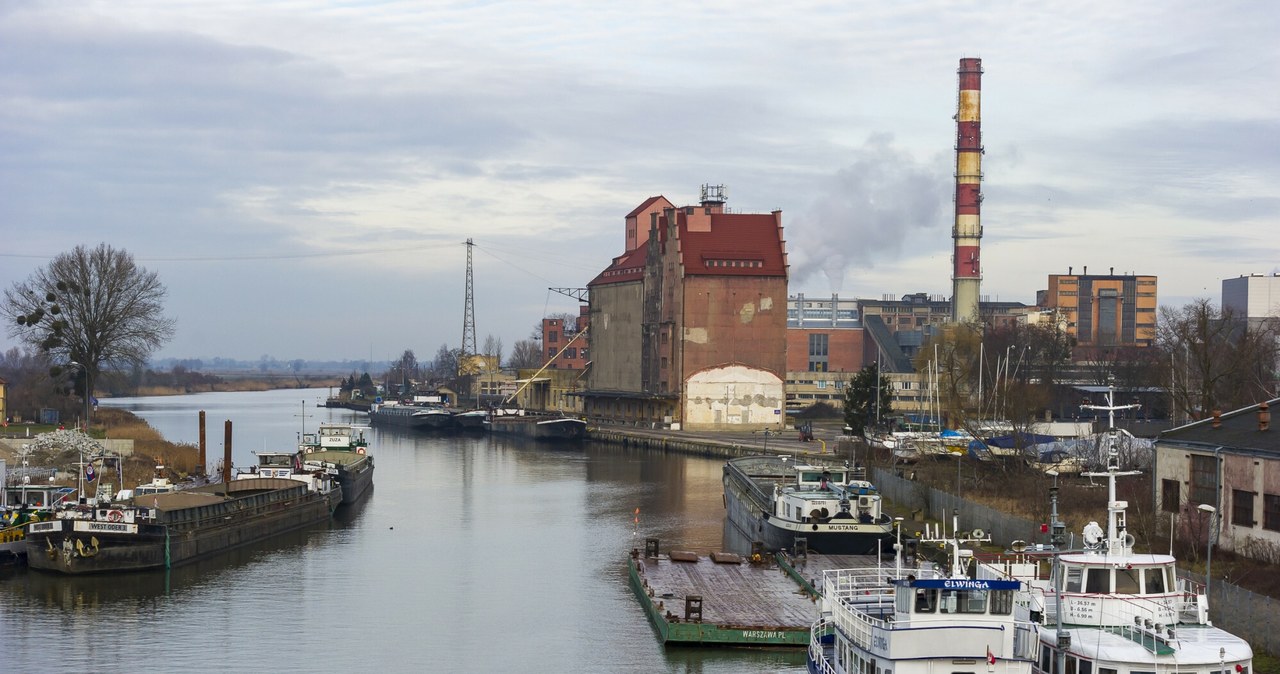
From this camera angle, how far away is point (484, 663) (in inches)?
1347

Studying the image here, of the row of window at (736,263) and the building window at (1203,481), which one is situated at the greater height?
the row of window at (736,263)

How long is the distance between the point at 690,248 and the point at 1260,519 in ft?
289

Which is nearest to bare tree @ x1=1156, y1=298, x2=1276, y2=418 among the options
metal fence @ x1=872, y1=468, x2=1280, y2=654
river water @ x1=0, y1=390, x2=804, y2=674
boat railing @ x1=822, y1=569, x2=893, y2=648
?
metal fence @ x1=872, y1=468, x2=1280, y2=654

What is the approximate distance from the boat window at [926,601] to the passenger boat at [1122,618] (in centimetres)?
198

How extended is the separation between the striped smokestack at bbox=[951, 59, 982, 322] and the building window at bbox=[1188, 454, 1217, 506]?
8974 cm

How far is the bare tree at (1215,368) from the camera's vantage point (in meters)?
63.0

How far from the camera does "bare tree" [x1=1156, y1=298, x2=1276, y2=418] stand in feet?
207

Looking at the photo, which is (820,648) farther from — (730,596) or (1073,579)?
(730,596)

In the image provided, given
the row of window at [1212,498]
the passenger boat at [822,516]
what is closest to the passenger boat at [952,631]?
the row of window at [1212,498]

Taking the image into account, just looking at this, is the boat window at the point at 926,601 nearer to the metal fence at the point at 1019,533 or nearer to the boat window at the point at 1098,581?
the boat window at the point at 1098,581

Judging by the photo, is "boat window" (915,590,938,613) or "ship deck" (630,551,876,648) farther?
"ship deck" (630,551,876,648)

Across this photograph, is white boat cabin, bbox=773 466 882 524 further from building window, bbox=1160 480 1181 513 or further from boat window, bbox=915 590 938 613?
boat window, bbox=915 590 938 613

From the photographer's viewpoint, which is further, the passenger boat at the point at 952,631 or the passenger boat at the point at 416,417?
the passenger boat at the point at 416,417

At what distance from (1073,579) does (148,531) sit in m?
32.6
